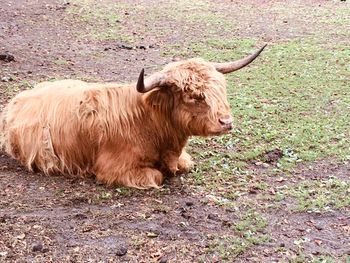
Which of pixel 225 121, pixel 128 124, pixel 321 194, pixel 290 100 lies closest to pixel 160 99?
pixel 128 124

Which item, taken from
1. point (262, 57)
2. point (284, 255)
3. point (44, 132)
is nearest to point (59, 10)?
point (262, 57)

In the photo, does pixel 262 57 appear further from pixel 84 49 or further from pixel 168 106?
pixel 168 106

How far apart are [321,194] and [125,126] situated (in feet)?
5.91

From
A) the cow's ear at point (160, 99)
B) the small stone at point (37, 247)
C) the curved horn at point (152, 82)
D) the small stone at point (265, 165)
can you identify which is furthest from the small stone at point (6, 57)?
the small stone at point (37, 247)

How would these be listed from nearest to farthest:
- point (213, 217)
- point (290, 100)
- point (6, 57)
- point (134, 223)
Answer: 1. point (134, 223)
2. point (213, 217)
3. point (290, 100)
4. point (6, 57)

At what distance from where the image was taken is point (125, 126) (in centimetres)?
510

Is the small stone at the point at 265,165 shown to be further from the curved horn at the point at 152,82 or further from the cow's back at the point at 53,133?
the cow's back at the point at 53,133

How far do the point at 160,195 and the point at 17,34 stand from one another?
7090 millimetres

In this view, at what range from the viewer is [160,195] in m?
4.96

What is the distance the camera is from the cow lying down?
4824 mm

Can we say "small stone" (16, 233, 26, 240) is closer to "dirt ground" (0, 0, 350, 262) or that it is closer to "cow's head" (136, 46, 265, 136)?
"dirt ground" (0, 0, 350, 262)

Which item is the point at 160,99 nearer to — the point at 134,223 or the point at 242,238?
the point at 134,223

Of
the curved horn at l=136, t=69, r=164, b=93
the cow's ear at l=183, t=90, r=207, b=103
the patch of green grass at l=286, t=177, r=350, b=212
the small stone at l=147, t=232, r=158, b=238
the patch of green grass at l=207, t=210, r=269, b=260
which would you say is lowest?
the small stone at l=147, t=232, r=158, b=238

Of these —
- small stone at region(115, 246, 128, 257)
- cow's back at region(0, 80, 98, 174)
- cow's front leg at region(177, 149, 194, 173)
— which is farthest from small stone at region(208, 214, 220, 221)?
cow's back at region(0, 80, 98, 174)
